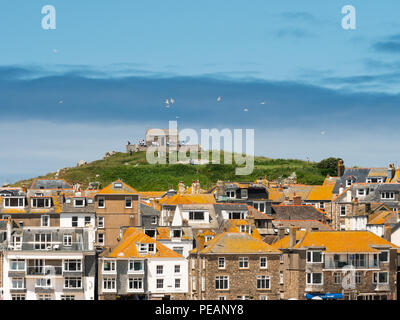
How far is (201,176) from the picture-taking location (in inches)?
7141

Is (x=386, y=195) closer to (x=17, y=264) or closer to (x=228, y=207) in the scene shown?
(x=228, y=207)

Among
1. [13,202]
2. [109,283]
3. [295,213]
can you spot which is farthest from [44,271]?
[295,213]

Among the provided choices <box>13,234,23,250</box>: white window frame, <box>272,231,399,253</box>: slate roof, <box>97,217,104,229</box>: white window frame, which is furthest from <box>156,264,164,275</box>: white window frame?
<box>97,217,104,229</box>: white window frame

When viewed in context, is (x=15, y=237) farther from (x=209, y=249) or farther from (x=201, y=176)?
(x=201, y=176)

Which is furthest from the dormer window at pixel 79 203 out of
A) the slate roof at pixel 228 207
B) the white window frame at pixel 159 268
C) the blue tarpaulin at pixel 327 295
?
the blue tarpaulin at pixel 327 295

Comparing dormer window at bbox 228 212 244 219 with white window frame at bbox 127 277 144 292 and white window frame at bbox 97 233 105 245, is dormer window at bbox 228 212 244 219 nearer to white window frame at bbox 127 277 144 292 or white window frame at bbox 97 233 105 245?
white window frame at bbox 97 233 105 245

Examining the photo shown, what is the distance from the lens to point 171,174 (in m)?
185

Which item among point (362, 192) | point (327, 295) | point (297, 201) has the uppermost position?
point (362, 192)

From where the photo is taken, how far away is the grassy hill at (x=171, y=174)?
176 m

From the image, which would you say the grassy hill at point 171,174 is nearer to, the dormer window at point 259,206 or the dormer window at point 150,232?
the dormer window at point 259,206

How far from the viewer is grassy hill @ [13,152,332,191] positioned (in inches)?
6949
